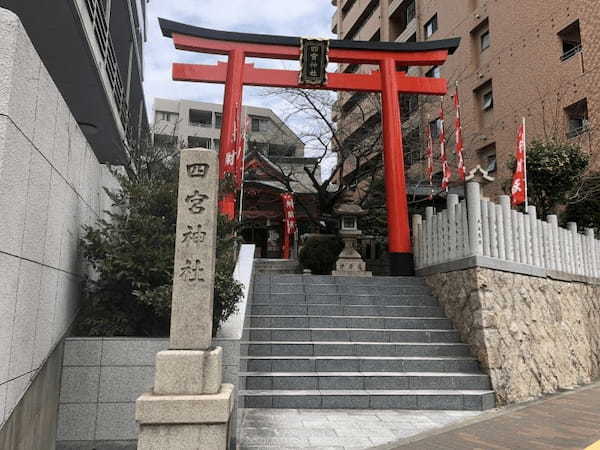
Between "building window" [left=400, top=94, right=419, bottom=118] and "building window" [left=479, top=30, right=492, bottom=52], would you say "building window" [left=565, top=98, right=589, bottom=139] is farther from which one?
"building window" [left=479, top=30, right=492, bottom=52]

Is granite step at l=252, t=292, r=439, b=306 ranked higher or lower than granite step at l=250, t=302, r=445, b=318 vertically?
higher

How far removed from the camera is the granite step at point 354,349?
705 centimetres

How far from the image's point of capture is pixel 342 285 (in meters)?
9.39

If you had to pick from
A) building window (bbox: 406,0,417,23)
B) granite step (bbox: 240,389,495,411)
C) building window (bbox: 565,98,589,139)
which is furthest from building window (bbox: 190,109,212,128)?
granite step (bbox: 240,389,495,411)

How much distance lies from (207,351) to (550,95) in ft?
52.8

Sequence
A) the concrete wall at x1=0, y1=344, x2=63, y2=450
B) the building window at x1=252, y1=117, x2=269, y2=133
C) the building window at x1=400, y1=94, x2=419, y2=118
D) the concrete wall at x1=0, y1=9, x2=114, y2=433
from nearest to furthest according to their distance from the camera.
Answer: the concrete wall at x1=0, y1=9, x2=114, y2=433 → the concrete wall at x1=0, y1=344, x2=63, y2=450 → the building window at x1=400, y1=94, x2=419, y2=118 → the building window at x1=252, y1=117, x2=269, y2=133

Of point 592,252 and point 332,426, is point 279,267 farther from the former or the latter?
point 332,426

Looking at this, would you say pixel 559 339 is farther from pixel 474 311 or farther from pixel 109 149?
pixel 109 149

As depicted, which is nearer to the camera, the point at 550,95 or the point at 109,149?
the point at 109,149

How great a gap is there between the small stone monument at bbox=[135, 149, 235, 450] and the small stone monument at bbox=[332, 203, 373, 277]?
7.46 m

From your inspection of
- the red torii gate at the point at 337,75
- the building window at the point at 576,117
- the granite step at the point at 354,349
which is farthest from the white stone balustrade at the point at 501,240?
the building window at the point at 576,117

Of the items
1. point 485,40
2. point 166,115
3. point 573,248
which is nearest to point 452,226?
point 573,248

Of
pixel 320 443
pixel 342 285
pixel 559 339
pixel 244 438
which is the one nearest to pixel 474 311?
pixel 559 339

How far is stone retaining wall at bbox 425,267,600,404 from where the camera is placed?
680 cm
